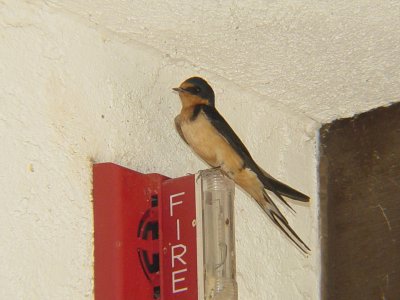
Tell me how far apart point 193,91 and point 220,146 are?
146 mm

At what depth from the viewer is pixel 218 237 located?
1521 mm

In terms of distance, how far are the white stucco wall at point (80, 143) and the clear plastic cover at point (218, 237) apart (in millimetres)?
194

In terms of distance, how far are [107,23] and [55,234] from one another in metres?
0.42

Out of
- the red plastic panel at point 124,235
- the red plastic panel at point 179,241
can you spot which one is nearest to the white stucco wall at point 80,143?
the red plastic panel at point 124,235

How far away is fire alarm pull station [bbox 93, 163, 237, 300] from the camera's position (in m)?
1.51

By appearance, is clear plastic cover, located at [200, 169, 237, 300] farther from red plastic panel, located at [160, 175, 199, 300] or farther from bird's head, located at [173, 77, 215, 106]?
bird's head, located at [173, 77, 215, 106]

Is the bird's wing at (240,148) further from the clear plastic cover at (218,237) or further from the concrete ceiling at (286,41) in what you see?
the clear plastic cover at (218,237)

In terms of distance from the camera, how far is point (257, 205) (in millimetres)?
1979

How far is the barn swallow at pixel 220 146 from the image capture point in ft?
6.06

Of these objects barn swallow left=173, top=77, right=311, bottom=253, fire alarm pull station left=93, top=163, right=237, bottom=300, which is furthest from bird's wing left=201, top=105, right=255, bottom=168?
fire alarm pull station left=93, top=163, right=237, bottom=300

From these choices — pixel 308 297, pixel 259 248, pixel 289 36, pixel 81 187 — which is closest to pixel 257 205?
pixel 259 248

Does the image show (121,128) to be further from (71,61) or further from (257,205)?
(257,205)

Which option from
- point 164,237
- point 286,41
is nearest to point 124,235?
point 164,237

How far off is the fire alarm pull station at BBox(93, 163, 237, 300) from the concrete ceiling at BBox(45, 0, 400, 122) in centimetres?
30
